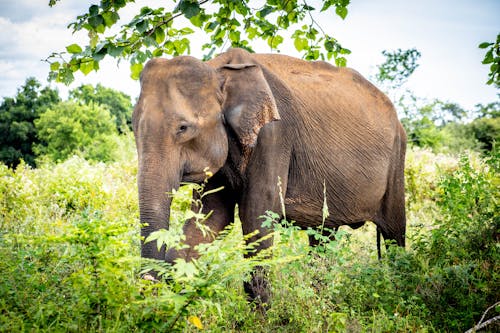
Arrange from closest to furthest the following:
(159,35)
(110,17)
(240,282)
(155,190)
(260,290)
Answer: (155,190) → (260,290) → (110,17) → (240,282) → (159,35)

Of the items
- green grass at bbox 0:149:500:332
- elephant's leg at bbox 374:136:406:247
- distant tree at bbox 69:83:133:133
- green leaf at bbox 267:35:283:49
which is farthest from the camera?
distant tree at bbox 69:83:133:133

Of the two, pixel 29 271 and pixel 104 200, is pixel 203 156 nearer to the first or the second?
pixel 29 271

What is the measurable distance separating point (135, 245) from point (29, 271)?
7.17 ft

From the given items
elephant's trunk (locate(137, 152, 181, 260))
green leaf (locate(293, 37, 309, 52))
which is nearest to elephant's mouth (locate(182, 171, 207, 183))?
elephant's trunk (locate(137, 152, 181, 260))

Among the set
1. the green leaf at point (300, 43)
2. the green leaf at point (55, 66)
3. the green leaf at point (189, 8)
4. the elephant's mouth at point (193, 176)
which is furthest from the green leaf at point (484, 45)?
the green leaf at point (55, 66)

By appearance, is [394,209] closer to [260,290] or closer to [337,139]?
[337,139]

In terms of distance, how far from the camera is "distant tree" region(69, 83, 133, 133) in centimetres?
6601

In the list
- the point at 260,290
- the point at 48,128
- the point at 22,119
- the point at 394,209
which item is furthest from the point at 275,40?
the point at 22,119

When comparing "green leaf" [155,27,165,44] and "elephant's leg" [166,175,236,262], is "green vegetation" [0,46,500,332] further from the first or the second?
"green leaf" [155,27,165,44]

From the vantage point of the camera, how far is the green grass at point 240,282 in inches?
122

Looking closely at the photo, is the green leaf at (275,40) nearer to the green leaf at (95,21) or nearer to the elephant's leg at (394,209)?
the elephant's leg at (394,209)

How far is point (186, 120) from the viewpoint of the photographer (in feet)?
15.1

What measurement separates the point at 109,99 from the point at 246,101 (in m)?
66.6

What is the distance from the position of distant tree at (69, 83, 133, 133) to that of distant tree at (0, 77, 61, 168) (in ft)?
26.7
